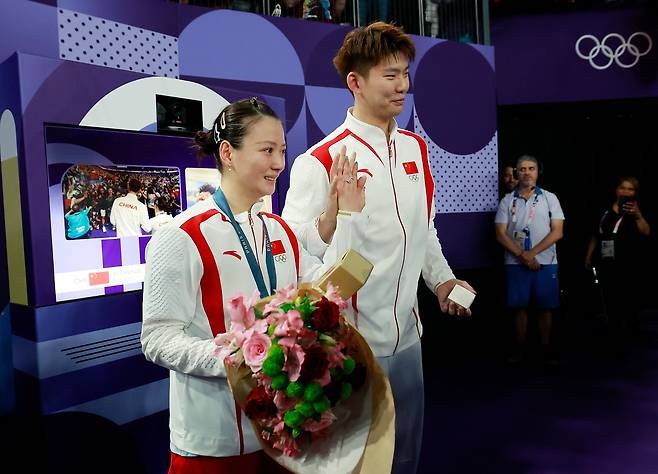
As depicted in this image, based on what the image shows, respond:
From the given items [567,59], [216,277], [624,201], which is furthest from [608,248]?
[216,277]

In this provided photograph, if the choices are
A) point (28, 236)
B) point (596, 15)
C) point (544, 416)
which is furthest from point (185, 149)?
point (596, 15)

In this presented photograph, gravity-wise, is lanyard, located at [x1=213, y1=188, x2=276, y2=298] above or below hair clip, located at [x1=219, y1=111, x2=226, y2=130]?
below

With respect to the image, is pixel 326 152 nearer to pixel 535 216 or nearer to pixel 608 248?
pixel 535 216

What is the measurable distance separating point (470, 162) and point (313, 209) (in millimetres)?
3970

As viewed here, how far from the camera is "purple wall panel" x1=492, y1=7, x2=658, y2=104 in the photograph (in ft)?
20.5

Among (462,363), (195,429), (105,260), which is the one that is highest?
(105,260)

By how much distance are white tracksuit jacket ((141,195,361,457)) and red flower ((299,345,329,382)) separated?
30 cm

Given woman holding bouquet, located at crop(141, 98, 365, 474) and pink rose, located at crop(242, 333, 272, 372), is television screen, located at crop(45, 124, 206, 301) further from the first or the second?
pink rose, located at crop(242, 333, 272, 372)

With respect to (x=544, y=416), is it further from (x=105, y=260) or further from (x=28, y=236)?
(x=28, y=236)

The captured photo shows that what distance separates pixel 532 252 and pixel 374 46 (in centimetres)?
366

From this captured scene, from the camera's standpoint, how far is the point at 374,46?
1863 mm

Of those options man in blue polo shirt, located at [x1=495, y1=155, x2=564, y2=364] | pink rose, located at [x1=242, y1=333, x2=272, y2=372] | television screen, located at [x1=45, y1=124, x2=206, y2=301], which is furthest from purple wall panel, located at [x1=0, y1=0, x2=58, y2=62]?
man in blue polo shirt, located at [x1=495, y1=155, x2=564, y2=364]

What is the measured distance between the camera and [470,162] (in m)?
5.50

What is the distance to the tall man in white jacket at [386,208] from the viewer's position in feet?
6.02
